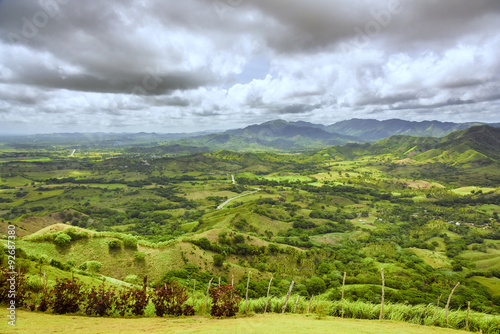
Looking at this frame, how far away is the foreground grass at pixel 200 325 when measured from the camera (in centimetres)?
1063

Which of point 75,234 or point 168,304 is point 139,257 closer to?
point 75,234

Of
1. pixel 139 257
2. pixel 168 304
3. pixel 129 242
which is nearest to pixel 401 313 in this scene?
pixel 168 304

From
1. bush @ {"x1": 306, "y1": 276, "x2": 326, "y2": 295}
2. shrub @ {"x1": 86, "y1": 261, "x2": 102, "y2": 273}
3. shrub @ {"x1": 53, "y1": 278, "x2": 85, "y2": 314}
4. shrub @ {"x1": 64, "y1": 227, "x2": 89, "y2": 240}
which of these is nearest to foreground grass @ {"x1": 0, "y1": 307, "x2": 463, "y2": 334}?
shrub @ {"x1": 53, "y1": 278, "x2": 85, "y2": 314}

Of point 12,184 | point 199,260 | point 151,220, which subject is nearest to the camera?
point 199,260

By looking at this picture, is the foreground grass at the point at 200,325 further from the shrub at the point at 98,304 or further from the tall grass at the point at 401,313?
the tall grass at the point at 401,313

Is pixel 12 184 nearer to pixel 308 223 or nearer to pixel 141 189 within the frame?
pixel 141 189

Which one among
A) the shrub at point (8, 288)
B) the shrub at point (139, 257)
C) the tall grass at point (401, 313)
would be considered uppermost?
the shrub at point (8, 288)

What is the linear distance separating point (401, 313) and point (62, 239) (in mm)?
41046

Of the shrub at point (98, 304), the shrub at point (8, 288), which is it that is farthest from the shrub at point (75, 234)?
the shrub at point (98, 304)

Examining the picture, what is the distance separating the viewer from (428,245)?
99438 mm

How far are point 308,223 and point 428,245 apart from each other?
1924 inches

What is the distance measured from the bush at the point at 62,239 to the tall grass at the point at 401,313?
3162 cm

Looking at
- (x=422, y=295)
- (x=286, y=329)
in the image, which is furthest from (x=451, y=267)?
(x=286, y=329)

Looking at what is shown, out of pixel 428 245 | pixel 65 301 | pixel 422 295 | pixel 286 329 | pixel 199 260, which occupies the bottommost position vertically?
pixel 428 245
